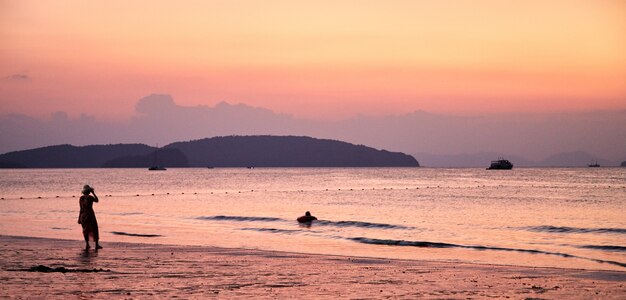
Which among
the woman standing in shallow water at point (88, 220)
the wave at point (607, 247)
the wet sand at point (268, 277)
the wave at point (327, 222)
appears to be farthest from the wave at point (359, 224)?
the woman standing in shallow water at point (88, 220)

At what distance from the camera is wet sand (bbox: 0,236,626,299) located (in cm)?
1546

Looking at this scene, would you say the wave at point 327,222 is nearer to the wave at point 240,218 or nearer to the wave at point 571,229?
the wave at point 240,218

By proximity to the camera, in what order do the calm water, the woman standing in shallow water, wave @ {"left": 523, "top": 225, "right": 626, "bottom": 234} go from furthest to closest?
wave @ {"left": 523, "top": 225, "right": 626, "bottom": 234} → the calm water → the woman standing in shallow water

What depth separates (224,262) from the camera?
2103 cm

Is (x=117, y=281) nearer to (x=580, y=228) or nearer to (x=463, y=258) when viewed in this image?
(x=463, y=258)

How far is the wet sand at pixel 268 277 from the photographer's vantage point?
1546cm

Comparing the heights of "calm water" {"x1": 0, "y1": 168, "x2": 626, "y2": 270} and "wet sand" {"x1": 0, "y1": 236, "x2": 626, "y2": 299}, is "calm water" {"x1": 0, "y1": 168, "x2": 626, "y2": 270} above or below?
below

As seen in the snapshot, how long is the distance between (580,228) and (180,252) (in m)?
25.1

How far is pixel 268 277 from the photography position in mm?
17953

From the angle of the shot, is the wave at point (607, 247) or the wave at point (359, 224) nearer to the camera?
the wave at point (607, 247)

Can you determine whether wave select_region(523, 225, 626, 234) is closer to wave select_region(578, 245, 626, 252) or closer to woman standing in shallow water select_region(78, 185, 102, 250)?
wave select_region(578, 245, 626, 252)

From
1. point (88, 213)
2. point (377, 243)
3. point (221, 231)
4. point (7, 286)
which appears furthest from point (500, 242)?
point (7, 286)

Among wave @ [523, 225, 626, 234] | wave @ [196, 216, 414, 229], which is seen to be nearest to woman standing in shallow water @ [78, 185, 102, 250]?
wave @ [196, 216, 414, 229]

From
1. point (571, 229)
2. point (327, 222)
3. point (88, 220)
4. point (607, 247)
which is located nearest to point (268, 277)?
point (88, 220)
